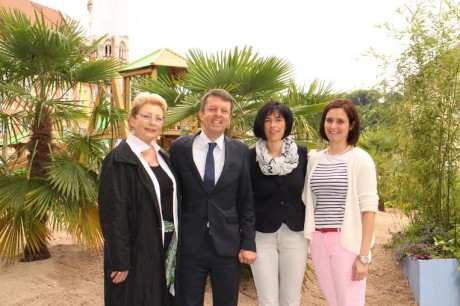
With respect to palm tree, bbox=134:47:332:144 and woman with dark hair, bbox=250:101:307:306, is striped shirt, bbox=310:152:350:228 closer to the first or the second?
woman with dark hair, bbox=250:101:307:306

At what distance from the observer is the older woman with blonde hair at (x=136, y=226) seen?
6.98 feet

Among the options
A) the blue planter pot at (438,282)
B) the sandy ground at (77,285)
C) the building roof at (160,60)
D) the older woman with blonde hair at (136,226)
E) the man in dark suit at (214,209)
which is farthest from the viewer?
the building roof at (160,60)

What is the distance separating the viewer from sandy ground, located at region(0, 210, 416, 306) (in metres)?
4.23

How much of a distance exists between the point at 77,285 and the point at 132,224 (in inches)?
112

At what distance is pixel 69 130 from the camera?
4.98 metres

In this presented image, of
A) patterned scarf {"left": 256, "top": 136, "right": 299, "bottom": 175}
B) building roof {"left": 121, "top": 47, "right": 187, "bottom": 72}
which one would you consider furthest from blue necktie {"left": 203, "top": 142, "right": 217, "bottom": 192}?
building roof {"left": 121, "top": 47, "right": 187, "bottom": 72}

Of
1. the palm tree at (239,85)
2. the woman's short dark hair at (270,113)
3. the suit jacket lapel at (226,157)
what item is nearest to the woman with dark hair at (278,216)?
the woman's short dark hair at (270,113)

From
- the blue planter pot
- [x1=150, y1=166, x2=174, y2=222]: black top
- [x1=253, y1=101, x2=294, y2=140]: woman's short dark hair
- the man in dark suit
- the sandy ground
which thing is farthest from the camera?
the sandy ground

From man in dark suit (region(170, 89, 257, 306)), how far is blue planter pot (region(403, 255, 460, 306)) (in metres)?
2.50

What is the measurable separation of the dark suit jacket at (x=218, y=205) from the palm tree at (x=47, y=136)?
201 cm

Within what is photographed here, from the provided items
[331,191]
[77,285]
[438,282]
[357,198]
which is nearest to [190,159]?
[331,191]

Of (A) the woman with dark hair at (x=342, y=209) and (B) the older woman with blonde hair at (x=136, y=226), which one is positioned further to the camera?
(A) the woman with dark hair at (x=342, y=209)

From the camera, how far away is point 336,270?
96.5 inches

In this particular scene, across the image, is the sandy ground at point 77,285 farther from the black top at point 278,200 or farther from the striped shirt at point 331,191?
the striped shirt at point 331,191
